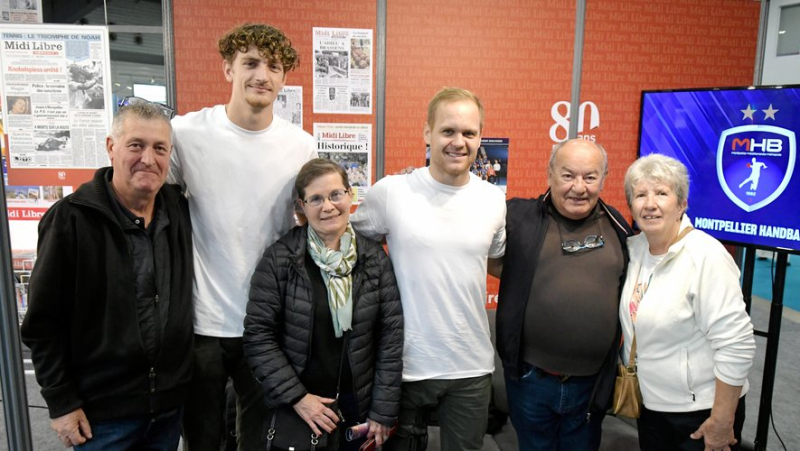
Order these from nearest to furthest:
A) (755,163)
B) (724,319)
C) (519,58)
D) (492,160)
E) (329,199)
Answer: (724,319) → (329,199) → (755,163) → (519,58) → (492,160)

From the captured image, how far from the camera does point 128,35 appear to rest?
3143mm

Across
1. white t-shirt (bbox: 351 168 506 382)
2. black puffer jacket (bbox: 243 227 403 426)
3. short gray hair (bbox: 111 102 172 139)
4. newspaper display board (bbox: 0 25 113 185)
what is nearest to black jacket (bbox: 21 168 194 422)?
short gray hair (bbox: 111 102 172 139)

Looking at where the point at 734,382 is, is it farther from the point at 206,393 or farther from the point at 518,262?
the point at 206,393

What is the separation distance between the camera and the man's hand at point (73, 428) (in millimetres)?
1500

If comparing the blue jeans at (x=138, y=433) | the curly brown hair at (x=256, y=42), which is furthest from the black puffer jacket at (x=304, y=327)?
the curly brown hair at (x=256, y=42)

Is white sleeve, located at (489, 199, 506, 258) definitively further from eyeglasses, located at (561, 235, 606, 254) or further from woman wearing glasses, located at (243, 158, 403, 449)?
woman wearing glasses, located at (243, 158, 403, 449)

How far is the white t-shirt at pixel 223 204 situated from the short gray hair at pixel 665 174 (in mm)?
1285

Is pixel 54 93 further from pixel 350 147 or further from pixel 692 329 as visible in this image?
pixel 692 329

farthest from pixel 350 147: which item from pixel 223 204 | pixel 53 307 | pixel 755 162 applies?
pixel 755 162

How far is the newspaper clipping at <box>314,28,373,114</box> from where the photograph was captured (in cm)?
322

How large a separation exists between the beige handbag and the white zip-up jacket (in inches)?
1.4

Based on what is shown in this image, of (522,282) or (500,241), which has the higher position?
(500,241)

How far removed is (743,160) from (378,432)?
2.15m

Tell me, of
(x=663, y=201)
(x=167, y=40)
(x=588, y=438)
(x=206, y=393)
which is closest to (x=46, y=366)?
(x=206, y=393)
